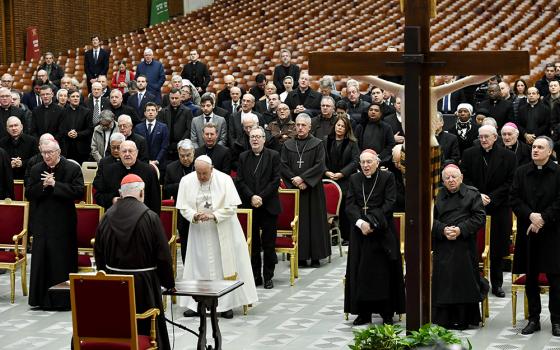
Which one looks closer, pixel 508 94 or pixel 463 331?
pixel 463 331

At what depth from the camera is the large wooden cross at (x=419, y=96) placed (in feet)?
18.2

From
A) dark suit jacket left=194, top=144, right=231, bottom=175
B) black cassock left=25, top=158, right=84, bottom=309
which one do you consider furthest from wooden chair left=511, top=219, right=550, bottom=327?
black cassock left=25, top=158, right=84, bottom=309

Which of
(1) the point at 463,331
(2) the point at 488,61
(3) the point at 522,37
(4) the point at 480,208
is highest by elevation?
(3) the point at 522,37

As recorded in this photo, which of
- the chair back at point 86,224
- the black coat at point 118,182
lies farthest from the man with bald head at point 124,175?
the chair back at point 86,224

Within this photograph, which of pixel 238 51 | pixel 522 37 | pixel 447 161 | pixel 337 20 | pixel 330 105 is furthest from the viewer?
pixel 337 20

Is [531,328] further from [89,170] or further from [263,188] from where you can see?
[89,170]

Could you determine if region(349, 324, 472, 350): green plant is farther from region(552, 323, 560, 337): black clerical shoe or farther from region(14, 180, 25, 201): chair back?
region(14, 180, 25, 201): chair back

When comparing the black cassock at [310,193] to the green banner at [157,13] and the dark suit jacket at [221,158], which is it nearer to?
the dark suit jacket at [221,158]

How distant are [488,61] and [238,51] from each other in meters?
17.3

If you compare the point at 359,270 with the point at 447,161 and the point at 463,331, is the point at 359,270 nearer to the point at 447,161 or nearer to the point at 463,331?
the point at 463,331

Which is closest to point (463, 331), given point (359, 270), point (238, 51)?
point (359, 270)

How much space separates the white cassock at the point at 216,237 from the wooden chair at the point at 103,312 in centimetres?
275

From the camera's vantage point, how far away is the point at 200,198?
10.1 m

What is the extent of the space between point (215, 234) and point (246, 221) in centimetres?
78
